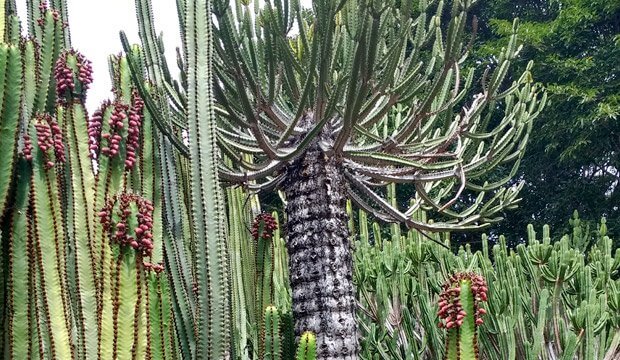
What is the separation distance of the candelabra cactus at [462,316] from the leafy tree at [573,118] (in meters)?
10.0

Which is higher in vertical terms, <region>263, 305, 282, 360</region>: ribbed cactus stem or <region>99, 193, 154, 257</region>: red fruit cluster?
<region>99, 193, 154, 257</region>: red fruit cluster

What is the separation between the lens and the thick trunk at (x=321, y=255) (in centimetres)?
322

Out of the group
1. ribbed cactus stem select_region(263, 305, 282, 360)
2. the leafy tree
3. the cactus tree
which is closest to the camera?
ribbed cactus stem select_region(263, 305, 282, 360)

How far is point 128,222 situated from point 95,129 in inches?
18.0

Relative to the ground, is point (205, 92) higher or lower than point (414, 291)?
higher

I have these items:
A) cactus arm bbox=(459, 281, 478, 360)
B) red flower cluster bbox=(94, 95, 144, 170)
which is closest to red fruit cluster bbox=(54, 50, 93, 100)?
red flower cluster bbox=(94, 95, 144, 170)

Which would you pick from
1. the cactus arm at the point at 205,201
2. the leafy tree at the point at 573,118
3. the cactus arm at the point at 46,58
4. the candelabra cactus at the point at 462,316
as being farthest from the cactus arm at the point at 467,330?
the leafy tree at the point at 573,118

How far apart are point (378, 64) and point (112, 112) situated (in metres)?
1.71

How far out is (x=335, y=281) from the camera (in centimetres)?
327

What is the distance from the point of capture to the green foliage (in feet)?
12.7

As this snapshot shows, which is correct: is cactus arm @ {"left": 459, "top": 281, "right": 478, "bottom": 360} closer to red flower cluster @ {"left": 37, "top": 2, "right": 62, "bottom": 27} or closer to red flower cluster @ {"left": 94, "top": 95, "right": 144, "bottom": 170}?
red flower cluster @ {"left": 94, "top": 95, "right": 144, "bottom": 170}

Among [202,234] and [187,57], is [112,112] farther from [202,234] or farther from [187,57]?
[202,234]

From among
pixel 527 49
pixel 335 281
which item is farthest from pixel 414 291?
pixel 527 49

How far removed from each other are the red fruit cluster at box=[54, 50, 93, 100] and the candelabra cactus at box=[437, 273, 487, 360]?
145 cm
